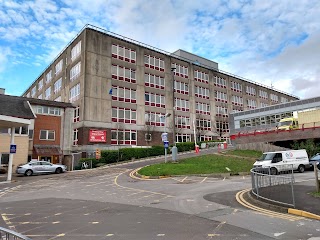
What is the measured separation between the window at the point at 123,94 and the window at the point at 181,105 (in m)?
10.1

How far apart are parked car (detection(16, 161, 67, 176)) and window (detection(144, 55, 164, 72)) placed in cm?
2664

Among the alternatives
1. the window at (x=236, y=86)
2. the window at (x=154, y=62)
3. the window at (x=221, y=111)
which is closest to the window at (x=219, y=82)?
the window at (x=236, y=86)

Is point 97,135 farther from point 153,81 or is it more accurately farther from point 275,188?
point 275,188

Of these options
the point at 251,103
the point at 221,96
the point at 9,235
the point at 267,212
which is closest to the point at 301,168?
the point at 267,212

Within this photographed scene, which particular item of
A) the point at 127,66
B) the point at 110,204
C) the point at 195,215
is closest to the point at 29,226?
the point at 110,204

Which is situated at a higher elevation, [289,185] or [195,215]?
[289,185]

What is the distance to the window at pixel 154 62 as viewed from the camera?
5152cm

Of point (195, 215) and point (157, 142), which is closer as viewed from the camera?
point (195, 215)

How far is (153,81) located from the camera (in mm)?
51625

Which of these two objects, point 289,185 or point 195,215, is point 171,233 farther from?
point 289,185

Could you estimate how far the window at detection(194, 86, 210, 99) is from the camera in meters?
59.9

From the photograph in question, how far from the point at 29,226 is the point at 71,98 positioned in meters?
40.4

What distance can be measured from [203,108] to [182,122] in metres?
7.51

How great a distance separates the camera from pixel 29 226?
818cm
